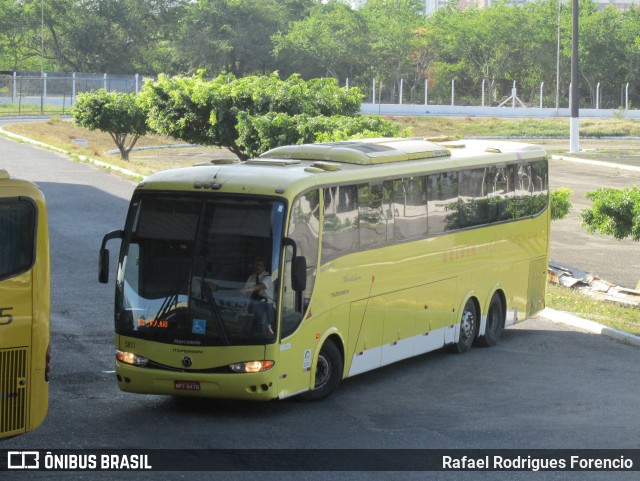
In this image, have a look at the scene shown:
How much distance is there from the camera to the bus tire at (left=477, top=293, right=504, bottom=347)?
735 inches

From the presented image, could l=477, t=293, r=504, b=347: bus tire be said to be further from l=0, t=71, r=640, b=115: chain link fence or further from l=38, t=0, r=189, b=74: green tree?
l=38, t=0, r=189, b=74: green tree

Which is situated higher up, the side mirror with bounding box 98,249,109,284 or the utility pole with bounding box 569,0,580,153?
the utility pole with bounding box 569,0,580,153

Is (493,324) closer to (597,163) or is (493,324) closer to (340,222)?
(340,222)

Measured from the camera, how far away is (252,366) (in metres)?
12.7

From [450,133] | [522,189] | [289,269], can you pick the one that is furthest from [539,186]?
[450,133]

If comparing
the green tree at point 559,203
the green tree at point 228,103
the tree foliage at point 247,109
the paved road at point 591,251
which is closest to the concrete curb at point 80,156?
the green tree at point 228,103

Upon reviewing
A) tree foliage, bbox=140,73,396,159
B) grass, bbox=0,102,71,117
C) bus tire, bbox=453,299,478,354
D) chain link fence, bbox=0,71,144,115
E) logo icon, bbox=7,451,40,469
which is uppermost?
chain link fence, bbox=0,71,144,115

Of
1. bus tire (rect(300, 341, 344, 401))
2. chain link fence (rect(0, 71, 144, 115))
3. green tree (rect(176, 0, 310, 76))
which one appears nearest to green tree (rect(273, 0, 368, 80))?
green tree (rect(176, 0, 310, 76))

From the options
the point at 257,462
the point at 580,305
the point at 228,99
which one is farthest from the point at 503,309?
the point at 228,99

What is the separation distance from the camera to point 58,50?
102 meters

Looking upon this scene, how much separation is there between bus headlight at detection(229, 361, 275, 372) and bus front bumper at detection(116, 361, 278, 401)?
5 cm

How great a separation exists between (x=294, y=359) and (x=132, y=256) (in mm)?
2233

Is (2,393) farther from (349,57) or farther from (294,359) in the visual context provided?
(349,57)

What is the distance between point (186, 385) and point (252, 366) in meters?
0.78
